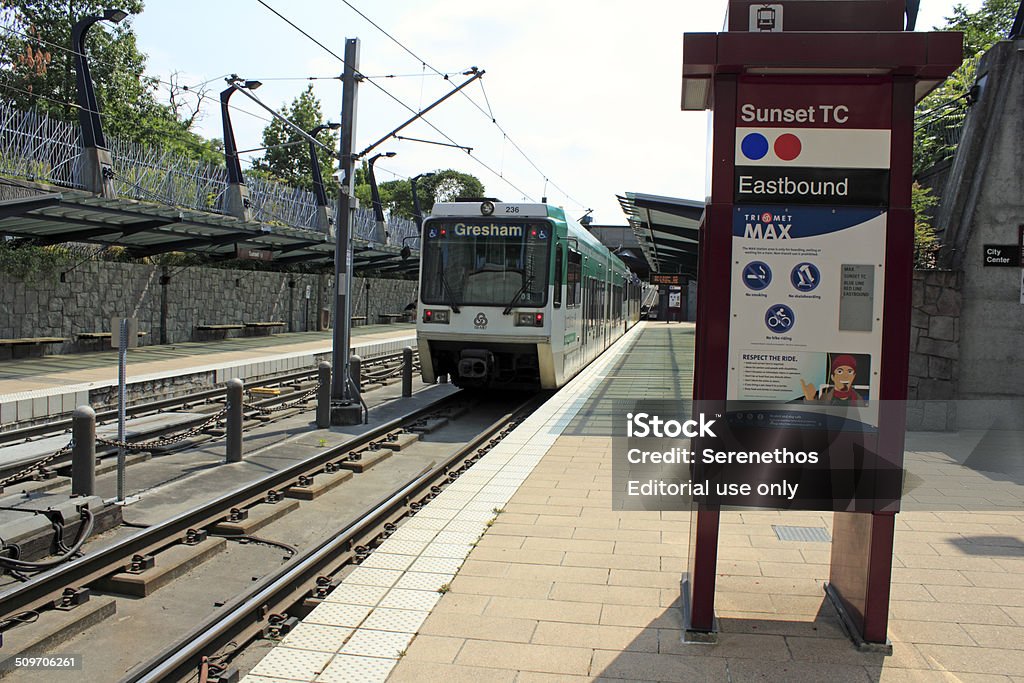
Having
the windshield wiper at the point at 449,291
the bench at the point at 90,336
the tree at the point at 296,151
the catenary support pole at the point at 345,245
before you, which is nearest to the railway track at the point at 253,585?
the catenary support pole at the point at 345,245

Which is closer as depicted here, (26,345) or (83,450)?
(83,450)

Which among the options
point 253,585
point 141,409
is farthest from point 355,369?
point 253,585

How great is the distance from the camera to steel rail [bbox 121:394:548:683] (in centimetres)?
429

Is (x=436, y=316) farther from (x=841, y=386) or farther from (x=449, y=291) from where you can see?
(x=841, y=386)

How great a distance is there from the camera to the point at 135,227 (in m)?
17.9

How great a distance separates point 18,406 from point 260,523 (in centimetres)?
689

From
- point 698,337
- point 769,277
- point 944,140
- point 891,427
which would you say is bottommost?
point 891,427

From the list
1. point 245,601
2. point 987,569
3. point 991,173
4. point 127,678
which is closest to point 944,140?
point 991,173

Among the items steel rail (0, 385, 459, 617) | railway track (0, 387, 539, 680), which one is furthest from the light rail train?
steel rail (0, 385, 459, 617)

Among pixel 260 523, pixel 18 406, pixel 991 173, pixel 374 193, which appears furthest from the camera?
pixel 374 193

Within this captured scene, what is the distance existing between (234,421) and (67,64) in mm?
26325

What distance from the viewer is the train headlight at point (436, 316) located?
516 inches

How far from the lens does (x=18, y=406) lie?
11.9m

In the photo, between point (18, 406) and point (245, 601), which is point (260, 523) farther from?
point (18, 406)
